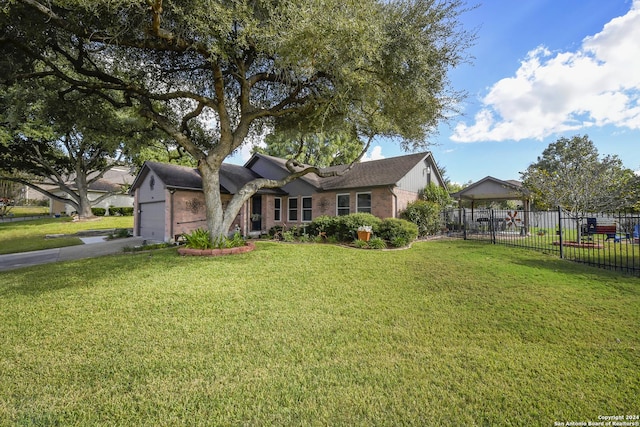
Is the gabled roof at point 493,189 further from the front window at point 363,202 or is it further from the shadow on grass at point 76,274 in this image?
the shadow on grass at point 76,274

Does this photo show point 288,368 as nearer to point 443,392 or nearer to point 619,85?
point 443,392

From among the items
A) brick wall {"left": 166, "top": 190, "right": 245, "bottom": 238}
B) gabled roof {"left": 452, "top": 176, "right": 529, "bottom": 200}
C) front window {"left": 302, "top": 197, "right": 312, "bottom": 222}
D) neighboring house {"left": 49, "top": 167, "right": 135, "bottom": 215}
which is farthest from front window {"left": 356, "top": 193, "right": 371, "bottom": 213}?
neighboring house {"left": 49, "top": 167, "right": 135, "bottom": 215}

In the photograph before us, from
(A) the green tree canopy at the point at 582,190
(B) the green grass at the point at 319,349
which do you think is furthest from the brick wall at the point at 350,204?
(B) the green grass at the point at 319,349

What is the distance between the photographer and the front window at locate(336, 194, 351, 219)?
16.7 m

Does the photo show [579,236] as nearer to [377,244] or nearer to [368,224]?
[377,244]

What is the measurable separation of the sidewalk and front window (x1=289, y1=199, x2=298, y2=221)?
30.9 feet

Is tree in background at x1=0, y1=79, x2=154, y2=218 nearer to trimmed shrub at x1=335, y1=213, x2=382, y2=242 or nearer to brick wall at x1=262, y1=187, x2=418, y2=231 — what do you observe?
brick wall at x1=262, y1=187, x2=418, y2=231

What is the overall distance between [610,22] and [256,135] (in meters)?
13.9

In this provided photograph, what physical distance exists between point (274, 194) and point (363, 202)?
587 centimetres

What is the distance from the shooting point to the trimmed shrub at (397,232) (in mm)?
11680

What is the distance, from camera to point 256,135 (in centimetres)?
1460

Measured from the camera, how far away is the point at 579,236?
946cm

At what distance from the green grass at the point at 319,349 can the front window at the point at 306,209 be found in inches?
444

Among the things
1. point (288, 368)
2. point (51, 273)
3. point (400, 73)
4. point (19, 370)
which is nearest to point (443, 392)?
point (288, 368)
